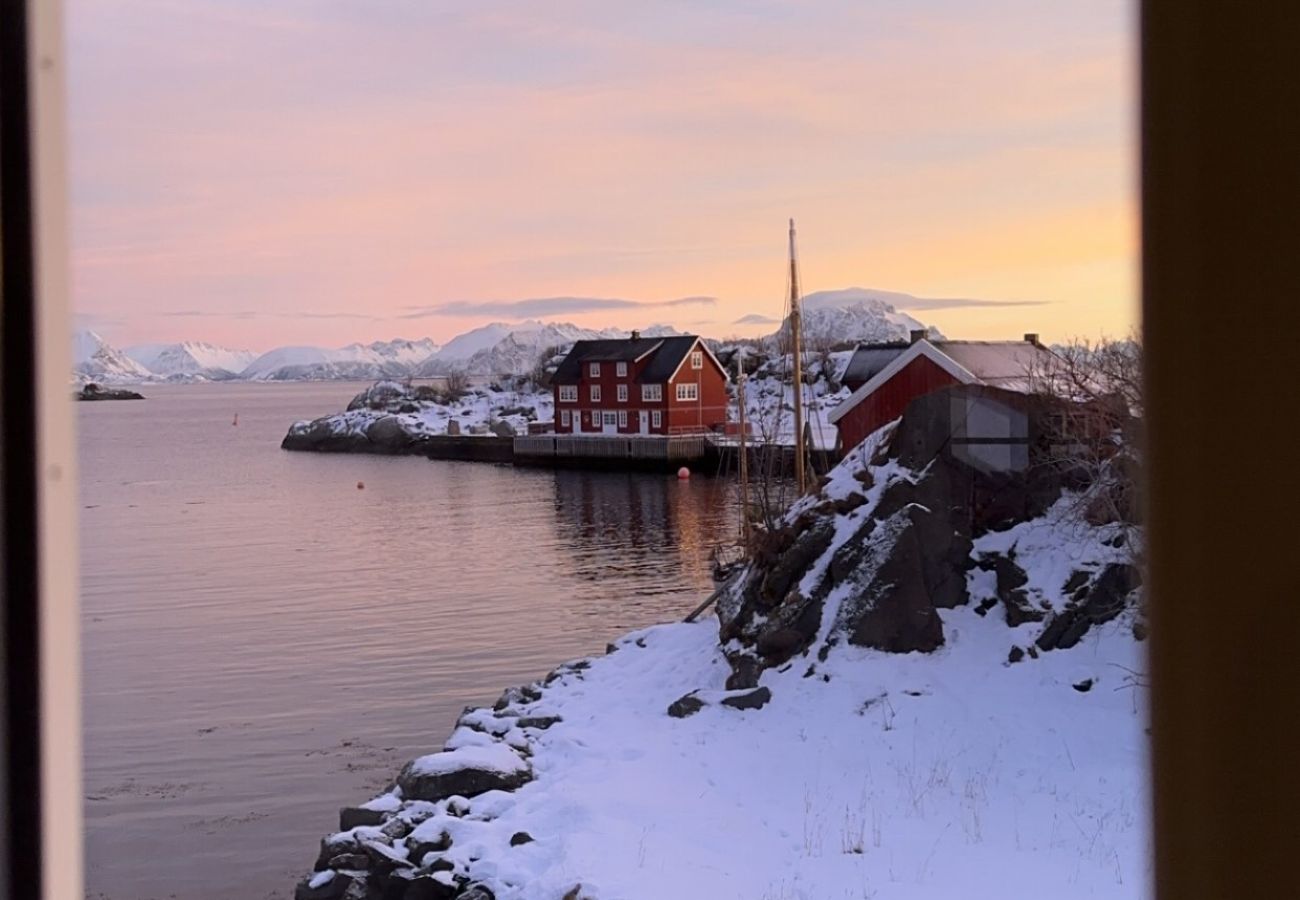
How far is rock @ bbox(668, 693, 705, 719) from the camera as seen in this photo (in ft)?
31.6

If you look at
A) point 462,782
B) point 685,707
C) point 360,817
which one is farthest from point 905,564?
point 360,817

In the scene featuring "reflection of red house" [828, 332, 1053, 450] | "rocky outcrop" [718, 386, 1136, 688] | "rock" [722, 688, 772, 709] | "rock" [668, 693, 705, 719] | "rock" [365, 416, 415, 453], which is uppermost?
"reflection of red house" [828, 332, 1053, 450]

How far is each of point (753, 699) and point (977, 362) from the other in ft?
28.3

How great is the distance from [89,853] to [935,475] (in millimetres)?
7654

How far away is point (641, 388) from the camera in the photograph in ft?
149

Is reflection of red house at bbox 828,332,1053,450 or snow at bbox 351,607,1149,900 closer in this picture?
snow at bbox 351,607,1149,900

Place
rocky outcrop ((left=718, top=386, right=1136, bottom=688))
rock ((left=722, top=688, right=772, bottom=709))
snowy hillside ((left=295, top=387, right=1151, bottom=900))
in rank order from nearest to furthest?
snowy hillside ((left=295, top=387, right=1151, bottom=900)), rock ((left=722, top=688, right=772, bottom=709)), rocky outcrop ((left=718, top=386, right=1136, bottom=688))

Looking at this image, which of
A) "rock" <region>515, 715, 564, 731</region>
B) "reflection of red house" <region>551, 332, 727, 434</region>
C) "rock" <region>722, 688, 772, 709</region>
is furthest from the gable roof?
"reflection of red house" <region>551, 332, 727, 434</region>

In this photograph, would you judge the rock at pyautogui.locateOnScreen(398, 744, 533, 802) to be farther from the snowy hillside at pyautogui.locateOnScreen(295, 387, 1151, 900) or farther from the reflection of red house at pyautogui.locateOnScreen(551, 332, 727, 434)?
the reflection of red house at pyautogui.locateOnScreen(551, 332, 727, 434)

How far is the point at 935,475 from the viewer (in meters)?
10.5

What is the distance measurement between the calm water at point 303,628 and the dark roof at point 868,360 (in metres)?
4.46

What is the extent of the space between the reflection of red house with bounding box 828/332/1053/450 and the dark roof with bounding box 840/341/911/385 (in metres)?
5.52

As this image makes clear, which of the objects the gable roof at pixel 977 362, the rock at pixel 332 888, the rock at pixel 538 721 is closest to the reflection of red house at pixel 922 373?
the gable roof at pixel 977 362

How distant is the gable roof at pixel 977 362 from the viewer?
39.3ft
